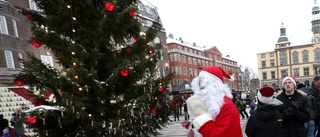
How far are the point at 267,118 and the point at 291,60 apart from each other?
68.3 meters

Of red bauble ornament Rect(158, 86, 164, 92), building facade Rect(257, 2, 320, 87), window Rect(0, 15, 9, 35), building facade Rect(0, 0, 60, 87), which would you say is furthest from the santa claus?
building facade Rect(257, 2, 320, 87)

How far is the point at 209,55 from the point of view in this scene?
5916cm

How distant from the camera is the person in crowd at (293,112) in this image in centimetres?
385

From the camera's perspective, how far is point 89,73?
4145 millimetres

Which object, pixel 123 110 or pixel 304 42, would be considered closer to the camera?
pixel 123 110

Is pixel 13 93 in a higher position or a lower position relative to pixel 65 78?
lower

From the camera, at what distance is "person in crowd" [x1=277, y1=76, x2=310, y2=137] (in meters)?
3.85

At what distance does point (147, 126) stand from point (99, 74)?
1761mm

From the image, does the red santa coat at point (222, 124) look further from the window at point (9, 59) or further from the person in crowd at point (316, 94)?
the window at point (9, 59)

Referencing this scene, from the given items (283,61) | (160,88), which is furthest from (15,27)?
(283,61)

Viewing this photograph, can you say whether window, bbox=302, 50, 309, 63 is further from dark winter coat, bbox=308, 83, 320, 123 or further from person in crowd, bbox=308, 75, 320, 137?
dark winter coat, bbox=308, 83, 320, 123

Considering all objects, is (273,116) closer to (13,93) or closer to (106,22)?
(106,22)

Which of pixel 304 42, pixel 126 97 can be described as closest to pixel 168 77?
pixel 126 97

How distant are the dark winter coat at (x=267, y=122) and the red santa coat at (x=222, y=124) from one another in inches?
55.0
